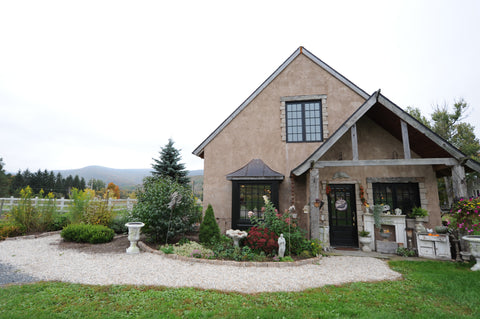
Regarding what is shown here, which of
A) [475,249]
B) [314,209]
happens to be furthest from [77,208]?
[475,249]

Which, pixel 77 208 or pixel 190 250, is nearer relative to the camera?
pixel 190 250

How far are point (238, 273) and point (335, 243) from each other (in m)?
4.80

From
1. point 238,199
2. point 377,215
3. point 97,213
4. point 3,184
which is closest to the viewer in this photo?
point 377,215

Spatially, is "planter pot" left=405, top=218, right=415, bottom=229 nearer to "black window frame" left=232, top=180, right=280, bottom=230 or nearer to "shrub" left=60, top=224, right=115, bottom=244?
"black window frame" left=232, top=180, right=280, bottom=230

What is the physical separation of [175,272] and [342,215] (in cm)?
636

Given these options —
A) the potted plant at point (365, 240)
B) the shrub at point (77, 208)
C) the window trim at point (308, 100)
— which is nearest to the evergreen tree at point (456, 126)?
the window trim at point (308, 100)

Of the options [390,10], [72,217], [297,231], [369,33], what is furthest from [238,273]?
[369,33]

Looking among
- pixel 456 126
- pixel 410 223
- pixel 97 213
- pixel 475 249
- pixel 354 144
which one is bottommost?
pixel 475 249

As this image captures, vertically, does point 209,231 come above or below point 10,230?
above

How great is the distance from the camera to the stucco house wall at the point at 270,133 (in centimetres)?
913

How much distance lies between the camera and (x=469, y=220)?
582 cm

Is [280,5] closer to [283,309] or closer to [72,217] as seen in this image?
[283,309]

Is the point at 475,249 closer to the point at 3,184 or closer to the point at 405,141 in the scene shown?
the point at 405,141

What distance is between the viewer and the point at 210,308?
335cm
